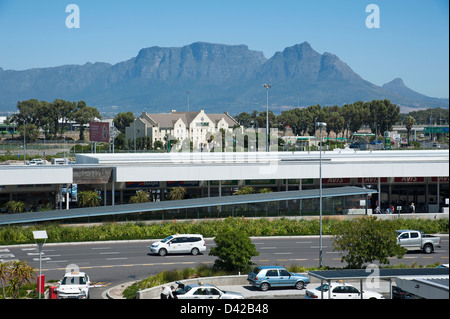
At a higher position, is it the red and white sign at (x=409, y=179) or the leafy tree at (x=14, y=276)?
the red and white sign at (x=409, y=179)

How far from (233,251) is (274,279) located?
110 inches

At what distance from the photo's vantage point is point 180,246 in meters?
29.6

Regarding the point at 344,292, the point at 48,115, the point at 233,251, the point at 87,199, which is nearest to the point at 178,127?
the point at 48,115

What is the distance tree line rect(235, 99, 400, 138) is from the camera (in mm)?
119750

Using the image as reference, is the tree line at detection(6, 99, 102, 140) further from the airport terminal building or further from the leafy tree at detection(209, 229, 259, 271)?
the leafy tree at detection(209, 229, 259, 271)

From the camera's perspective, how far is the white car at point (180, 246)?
29.4 metres

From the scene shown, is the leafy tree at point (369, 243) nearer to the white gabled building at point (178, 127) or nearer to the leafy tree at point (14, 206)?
the leafy tree at point (14, 206)

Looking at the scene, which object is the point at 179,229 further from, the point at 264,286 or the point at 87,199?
the point at 264,286

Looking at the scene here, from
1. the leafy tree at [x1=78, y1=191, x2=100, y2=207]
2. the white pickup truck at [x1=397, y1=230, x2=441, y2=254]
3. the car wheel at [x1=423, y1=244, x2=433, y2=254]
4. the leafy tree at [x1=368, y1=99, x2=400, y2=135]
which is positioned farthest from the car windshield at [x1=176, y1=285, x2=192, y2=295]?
the leafy tree at [x1=368, y1=99, x2=400, y2=135]

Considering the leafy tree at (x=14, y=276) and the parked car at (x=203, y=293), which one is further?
the leafy tree at (x=14, y=276)

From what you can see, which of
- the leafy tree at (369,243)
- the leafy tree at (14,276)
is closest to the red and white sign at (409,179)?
the leafy tree at (369,243)

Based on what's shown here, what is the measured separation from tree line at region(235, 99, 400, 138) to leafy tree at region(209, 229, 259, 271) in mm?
97193

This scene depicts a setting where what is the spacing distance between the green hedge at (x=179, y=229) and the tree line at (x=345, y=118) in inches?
3243
